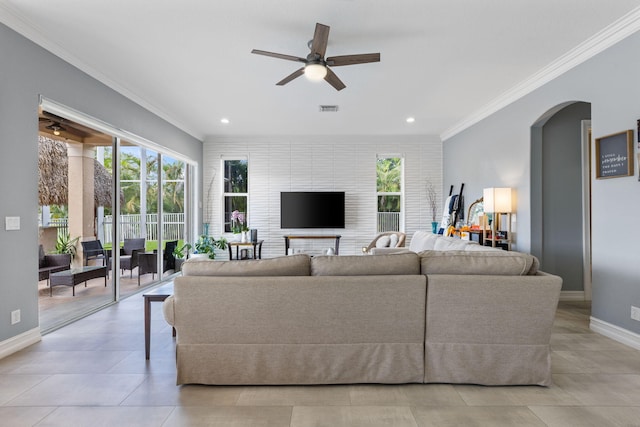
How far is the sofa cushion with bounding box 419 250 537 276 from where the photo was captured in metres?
2.39

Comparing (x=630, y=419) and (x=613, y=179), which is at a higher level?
(x=613, y=179)

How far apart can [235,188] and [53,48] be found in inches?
180

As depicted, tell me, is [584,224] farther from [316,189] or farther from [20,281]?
[20,281]

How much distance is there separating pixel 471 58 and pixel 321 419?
3597 millimetres

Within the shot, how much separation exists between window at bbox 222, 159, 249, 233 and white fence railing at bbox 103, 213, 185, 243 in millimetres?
1194

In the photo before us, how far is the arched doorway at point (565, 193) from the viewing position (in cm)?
456

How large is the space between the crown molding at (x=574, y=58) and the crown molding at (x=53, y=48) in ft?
16.0

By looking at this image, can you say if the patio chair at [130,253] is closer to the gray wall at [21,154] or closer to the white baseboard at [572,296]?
the gray wall at [21,154]

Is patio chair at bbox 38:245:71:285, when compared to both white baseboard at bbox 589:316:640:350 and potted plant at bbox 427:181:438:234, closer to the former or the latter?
white baseboard at bbox 589:316:640:350

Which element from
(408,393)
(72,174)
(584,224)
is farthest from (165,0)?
(584,224)

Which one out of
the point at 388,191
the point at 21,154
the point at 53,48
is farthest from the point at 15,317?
the point at 388,191

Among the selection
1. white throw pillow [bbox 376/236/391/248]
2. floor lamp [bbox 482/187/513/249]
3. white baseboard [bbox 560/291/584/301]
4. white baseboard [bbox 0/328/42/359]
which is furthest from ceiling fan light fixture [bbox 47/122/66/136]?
white baseboard [bbox 560/291/584/301]

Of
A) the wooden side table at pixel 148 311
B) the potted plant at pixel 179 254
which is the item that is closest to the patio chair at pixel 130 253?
the potted plant at pixel 179 254

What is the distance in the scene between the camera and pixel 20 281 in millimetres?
3143
